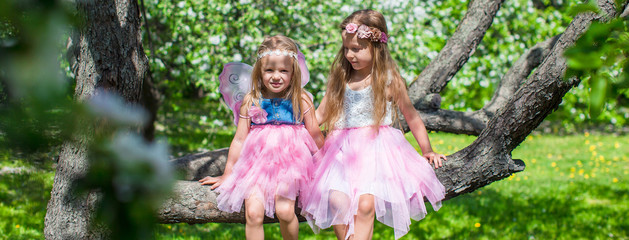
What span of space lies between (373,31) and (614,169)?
19.2ft

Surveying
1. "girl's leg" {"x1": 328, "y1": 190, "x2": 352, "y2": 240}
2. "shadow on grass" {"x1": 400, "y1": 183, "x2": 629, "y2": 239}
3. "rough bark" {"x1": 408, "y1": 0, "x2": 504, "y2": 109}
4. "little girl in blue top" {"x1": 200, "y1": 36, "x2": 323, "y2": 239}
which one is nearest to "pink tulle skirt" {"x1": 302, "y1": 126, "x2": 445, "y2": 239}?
"girl's leg" {"x1": 328, "y1": 190, "x2": 352, "y2": 240}

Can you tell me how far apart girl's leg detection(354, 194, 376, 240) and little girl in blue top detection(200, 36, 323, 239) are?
0.27 metres

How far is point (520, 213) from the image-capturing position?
17.0ft

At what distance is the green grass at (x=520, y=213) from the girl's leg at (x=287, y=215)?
6.02ft

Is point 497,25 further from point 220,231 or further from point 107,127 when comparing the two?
point 107,127

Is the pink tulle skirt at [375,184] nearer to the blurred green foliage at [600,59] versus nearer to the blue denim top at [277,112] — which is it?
the blue denim top at [277,112]

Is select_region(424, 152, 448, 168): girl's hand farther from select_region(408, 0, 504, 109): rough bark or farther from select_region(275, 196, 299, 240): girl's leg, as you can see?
select_region(408, 0, 504, 109): rough bark

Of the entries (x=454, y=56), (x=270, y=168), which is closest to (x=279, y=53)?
(x=270, y=168)

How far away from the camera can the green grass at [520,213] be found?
4.52 metres

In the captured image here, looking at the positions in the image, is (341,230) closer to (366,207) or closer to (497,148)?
(366,207)

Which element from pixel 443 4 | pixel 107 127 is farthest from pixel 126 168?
pixel 443 4

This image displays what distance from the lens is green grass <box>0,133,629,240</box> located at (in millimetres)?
4523

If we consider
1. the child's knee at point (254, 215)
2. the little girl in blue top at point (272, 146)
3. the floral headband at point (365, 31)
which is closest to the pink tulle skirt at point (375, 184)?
the little girl in blue top at point (272, 146)

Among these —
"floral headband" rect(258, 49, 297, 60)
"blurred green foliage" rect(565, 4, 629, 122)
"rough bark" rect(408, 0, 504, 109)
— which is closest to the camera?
"blurred green foliage" rect(565, 4, 629, 122)
